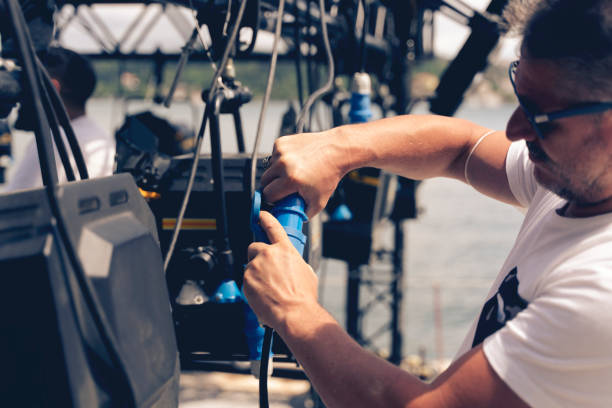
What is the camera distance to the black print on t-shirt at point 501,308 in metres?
1.02

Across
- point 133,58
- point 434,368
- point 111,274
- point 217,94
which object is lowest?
point 434,368

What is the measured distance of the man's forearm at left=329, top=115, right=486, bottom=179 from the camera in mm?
1188

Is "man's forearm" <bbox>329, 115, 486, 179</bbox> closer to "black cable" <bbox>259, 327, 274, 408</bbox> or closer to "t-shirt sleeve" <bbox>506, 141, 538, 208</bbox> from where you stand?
"t-shirt sleeve" <bbox>506, 141, 538, 208</bbox>

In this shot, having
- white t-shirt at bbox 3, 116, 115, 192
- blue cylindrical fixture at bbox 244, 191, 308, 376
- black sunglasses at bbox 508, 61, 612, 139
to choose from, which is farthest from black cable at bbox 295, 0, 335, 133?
white t-shirt at bbox 3, 116, 115, 192

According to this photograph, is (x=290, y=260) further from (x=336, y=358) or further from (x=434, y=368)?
(x=434, y=368)

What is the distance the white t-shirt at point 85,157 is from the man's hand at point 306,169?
1.39 meters

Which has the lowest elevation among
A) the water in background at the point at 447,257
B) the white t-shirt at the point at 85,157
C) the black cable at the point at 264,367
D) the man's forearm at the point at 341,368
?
the water in background at the point at 447,257

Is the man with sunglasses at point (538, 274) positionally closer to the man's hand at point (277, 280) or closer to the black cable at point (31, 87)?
the man's hand at point (277, 280)

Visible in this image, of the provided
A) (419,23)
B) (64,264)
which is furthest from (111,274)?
(419,23)

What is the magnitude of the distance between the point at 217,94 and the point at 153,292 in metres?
0.64

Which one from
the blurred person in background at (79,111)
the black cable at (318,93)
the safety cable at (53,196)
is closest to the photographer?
the safety cable at (53,196)

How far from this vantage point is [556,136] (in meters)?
0.92

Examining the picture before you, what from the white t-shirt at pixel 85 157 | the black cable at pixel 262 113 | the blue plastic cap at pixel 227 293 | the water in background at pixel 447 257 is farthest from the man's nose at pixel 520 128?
the water in background at pixel 447 257

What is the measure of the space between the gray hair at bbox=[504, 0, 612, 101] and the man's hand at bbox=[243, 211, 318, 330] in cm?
53
